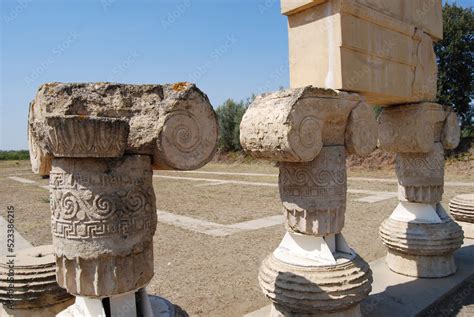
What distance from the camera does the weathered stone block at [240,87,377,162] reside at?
8.00ft

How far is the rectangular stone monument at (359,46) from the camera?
2748 mm

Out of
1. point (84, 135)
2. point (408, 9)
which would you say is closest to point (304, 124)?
point (84, 135)

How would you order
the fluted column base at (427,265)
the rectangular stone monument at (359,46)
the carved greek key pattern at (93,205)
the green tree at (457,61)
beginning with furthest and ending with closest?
1. the green tree at (457,61)
2. the fluted column base at (427,265)
3. the rectangular stone monument at (359,46)
4. the carved greek key pattern at (93,205)

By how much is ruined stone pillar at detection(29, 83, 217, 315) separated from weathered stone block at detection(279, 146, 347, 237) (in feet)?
3.71

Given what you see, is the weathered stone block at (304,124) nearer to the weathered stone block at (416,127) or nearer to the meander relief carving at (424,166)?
the weathered stone block at (416,127)

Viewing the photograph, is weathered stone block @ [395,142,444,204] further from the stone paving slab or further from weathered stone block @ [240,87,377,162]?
the stone paving slab

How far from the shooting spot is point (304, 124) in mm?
2471

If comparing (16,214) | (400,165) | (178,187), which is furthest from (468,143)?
(16,214)

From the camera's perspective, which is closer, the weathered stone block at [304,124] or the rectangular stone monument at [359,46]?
the weathered stone block at [304,124]

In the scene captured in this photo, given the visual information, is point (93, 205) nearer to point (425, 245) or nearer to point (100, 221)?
point (100, 221)

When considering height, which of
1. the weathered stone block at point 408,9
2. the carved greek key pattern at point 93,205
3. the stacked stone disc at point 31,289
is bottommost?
the stacked stone disc at point 31,289

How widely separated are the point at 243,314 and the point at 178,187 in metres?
11.0

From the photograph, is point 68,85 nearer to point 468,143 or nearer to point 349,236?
point 349,236

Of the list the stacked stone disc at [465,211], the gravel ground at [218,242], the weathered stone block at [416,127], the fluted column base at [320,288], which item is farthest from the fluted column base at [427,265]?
the fluted column base at [320,288]
